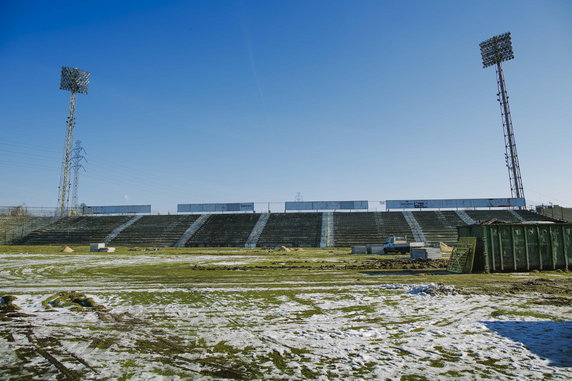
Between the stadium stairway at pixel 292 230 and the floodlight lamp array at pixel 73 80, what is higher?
the floodlight lamp array at pixel 73 80

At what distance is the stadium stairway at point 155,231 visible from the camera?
53.0 meters

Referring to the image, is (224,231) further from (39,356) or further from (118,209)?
(39,356)

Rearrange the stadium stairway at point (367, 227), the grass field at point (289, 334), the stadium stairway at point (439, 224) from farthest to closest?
the stadium stairway at point (367, 227) < the stadium stairway at point (439, 224) < the grass field at point (289, 334)

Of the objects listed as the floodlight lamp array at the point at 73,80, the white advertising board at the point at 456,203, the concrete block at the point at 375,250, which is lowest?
the concrete block at the point at 375,250

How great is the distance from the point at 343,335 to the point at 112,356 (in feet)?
12.0

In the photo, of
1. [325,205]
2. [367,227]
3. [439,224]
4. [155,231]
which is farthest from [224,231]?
[439,224]

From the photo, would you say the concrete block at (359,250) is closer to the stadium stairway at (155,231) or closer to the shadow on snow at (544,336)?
the shadow on snow at (544,336)

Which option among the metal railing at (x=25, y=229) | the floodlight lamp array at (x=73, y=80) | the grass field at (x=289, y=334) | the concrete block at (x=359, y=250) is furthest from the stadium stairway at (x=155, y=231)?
the grass field at (x=289, y=334)

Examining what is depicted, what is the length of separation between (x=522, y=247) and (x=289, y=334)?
14.6m

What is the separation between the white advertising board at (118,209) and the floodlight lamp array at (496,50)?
6898 cm

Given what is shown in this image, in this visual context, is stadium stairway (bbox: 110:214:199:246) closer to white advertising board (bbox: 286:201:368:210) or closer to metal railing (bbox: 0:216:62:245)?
metal railing (bbox: 0:216:62:245)

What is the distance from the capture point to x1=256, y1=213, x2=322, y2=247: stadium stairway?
51062 millimetres

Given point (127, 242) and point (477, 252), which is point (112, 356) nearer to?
point (477, 252)

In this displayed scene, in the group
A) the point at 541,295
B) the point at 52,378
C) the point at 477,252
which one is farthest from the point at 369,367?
the point at 477,252
